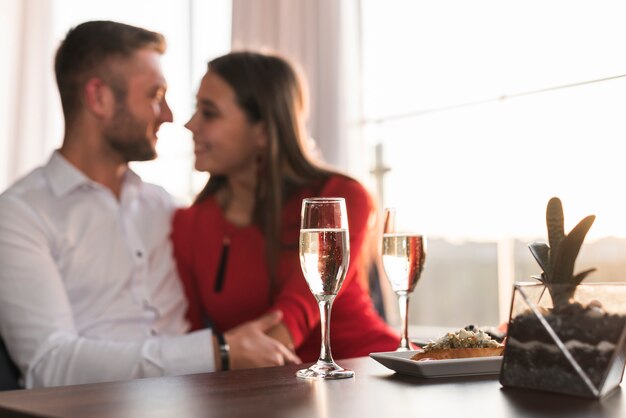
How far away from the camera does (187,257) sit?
2.30 metres

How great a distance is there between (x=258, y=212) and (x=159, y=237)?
0.27 m

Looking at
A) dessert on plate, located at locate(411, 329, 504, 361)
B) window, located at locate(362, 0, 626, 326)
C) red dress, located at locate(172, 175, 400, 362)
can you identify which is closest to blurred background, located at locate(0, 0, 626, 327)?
window, located at locate(362, 0, 626, 326)

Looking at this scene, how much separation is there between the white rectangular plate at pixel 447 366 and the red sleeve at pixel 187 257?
1.27m

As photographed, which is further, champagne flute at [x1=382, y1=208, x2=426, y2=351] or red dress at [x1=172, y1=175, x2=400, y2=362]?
red dress at [x1=172, y1=175, x2=400, y2=362]

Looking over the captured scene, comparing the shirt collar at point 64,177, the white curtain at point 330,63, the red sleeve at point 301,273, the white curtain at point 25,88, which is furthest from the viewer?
the white curtain at point 25,88

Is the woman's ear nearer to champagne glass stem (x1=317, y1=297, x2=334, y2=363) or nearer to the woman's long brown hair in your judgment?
the woman's long brown hair

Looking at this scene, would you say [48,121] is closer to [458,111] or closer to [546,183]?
[458,111]

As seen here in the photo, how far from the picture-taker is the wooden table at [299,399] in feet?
2.69

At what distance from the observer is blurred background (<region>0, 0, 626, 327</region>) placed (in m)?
2.77

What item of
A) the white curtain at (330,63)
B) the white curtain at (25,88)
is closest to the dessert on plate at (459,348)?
the white curtain at (330,63)

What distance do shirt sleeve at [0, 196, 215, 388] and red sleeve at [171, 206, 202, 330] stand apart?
39cm

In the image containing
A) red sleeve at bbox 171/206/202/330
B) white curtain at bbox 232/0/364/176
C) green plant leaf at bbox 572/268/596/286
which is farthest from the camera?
white curtain at bbox 232/0/364/176

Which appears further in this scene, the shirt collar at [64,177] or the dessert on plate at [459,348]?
the shirt collar at [64,177]

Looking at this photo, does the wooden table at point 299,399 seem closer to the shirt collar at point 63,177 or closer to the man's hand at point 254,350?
the man's hand at point 254,350
